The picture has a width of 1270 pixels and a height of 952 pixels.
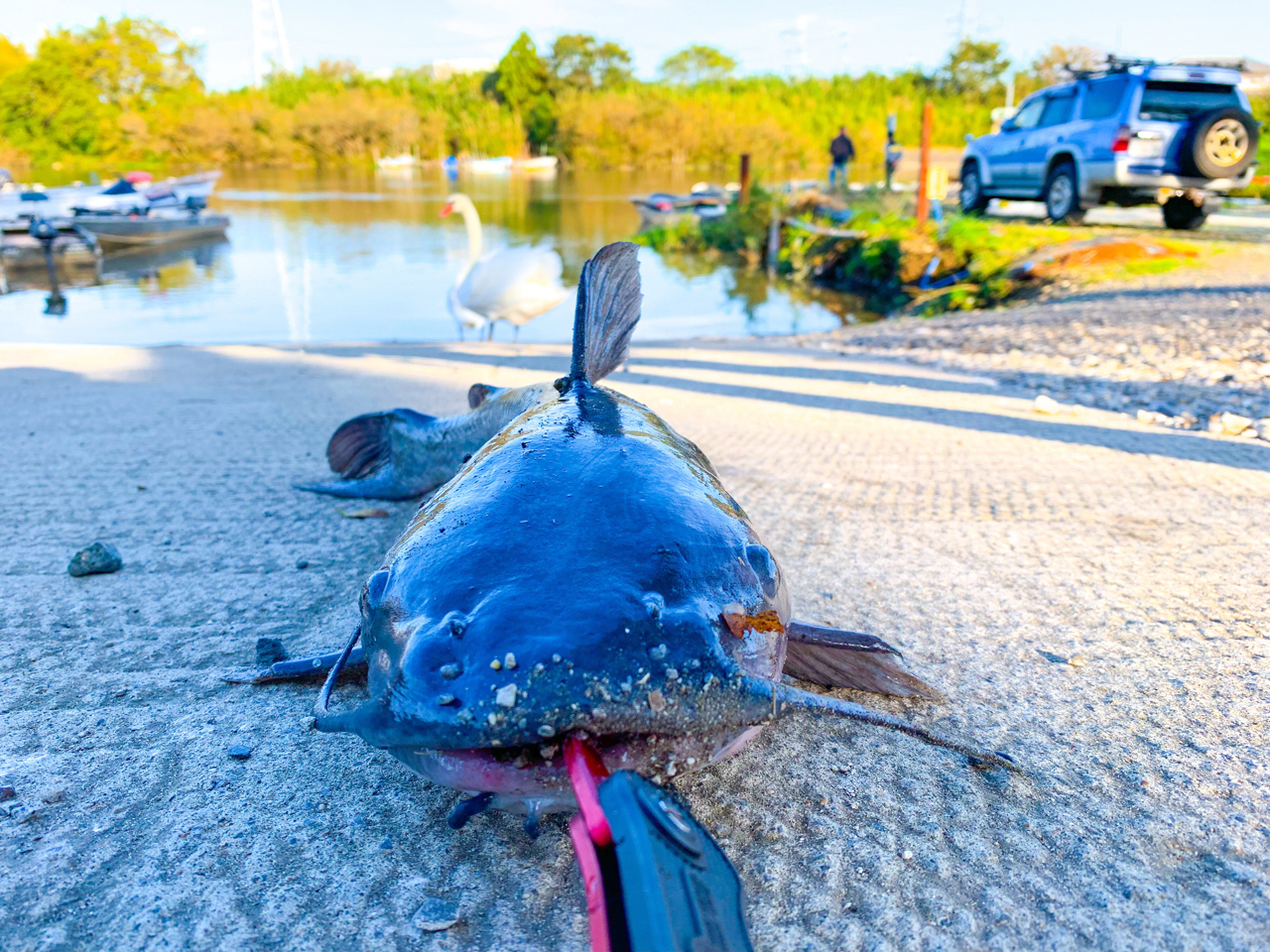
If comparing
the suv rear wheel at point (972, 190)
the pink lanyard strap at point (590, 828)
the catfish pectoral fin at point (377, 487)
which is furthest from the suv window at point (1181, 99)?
the pink lanyard strap at point (590, 828)

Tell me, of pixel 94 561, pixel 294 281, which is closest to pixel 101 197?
pixel 294 281

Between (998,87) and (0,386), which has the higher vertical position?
(998,87)

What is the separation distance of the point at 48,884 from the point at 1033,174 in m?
17.4

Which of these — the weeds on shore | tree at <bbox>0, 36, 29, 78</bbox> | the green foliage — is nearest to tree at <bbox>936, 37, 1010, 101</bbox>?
the green foliage

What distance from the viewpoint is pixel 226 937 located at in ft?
4.86

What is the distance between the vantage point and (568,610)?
4.63 ft

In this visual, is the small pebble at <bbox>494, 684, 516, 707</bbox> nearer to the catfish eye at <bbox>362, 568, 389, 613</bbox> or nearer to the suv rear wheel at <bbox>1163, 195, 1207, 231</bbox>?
the catfish eye at <bbox>362, 568, 389, 613</bbox>

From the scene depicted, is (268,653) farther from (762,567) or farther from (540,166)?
(540,166)

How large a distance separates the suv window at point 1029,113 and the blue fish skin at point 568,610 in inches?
674

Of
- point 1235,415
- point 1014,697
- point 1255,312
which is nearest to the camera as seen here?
Answer: point 1014,697

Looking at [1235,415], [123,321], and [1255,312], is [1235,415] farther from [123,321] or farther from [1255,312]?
[123,321]

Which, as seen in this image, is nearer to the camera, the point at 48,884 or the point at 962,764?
the point at 48,884

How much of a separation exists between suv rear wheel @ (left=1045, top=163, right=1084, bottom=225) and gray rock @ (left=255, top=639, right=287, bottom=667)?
614 inches

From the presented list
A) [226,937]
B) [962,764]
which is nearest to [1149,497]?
[962,764]
